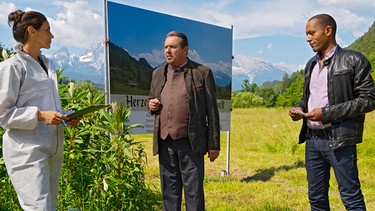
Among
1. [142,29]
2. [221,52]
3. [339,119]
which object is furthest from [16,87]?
[221,52]

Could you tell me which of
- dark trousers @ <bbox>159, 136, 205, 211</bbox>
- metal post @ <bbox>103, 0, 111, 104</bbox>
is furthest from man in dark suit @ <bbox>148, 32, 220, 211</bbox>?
metal post @ <bbox>103, 0, 111, 104</bbox>

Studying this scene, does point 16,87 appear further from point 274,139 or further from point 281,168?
point 274,139

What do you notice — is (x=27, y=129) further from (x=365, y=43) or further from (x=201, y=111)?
(x=365, y=43)

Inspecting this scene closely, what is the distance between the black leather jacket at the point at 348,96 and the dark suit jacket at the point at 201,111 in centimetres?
92

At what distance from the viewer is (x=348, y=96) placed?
10.3 feet

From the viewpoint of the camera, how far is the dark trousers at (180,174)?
346 cm

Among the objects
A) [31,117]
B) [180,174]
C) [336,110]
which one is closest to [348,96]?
[336,110]

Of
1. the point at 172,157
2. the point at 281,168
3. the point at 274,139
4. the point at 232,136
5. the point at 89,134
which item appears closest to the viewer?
the point at 172,157

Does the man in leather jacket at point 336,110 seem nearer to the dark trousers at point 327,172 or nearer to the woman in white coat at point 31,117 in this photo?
the dark trousers at point 327,172

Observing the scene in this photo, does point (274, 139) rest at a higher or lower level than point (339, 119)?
lower

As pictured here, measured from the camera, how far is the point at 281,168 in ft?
25.7

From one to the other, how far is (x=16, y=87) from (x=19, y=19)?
1.52 feet

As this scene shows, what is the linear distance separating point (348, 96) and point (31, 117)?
2.33 m

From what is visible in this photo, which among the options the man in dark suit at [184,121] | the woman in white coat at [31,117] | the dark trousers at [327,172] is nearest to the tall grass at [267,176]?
the man in dark suit at [184,121]
